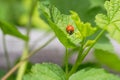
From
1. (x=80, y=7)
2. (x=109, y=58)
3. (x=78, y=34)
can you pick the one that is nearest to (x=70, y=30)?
(x=78, y=34)

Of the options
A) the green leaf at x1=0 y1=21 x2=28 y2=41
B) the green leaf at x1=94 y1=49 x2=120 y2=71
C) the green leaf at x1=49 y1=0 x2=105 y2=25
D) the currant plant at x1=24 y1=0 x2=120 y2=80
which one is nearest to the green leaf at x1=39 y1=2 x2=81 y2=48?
the currant plant at x1=24 y1=0 x2=120 y2=80

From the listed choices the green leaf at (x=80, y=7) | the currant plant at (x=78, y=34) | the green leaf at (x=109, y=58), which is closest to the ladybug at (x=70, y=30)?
the currant plant at (x=78, y=34)

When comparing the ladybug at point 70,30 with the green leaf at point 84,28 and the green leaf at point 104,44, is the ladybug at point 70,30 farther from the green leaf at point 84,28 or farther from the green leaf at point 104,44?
the green leaf at point 104,44

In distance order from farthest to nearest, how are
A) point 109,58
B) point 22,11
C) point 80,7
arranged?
point 22,11 < point 109,58 < point 80,7

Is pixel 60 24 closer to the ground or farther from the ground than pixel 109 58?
farther from the ground

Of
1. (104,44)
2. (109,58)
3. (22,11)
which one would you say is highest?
(104,44)

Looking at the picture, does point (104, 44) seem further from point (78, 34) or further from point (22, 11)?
point (22, 11)

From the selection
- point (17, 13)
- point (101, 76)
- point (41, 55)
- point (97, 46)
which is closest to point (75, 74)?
point (101, 76)
